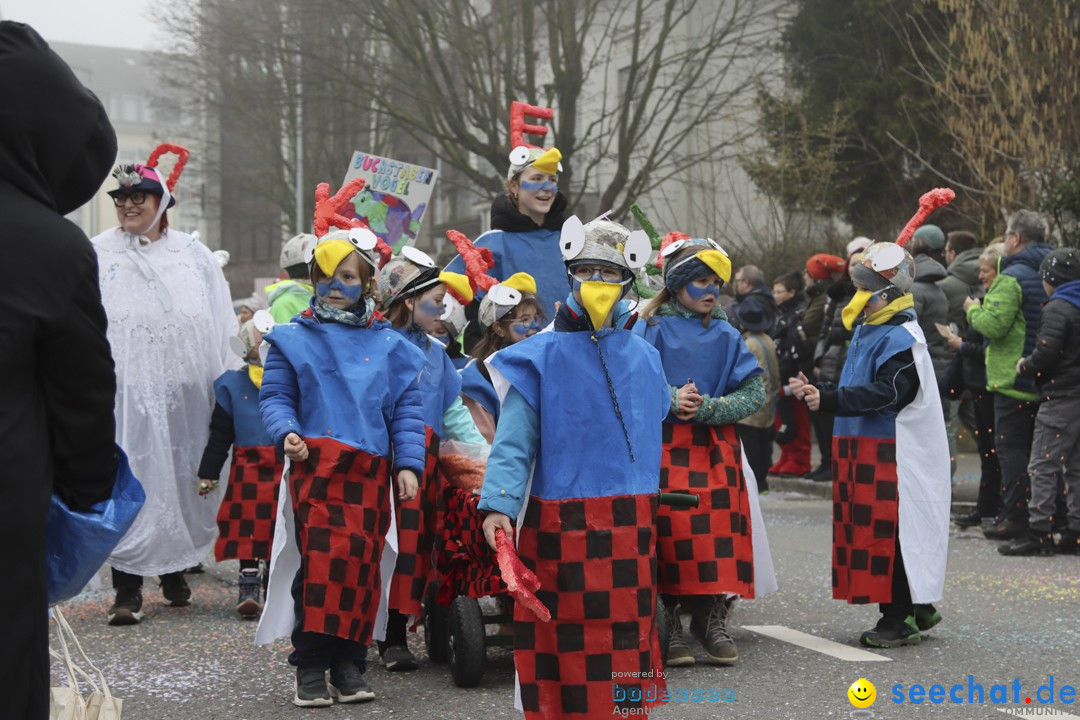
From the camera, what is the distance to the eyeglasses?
7.66 m

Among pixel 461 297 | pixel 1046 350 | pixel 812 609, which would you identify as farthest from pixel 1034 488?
pixel 461 297

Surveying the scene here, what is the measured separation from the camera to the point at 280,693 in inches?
231

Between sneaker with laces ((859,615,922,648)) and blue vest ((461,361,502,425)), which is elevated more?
blue vest ((461,361,502,425))

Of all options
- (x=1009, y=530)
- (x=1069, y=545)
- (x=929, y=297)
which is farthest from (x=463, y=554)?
(x=929, y=297)

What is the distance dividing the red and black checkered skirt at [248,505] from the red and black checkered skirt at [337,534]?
218 centimetres

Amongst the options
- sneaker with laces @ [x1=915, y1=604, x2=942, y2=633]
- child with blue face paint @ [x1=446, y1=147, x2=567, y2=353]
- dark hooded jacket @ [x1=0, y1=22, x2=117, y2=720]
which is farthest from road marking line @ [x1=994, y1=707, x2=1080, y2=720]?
dark hooded jacket @ [x1=0, y1=22, x2=117, y2=720]

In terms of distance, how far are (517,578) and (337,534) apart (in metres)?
1.46

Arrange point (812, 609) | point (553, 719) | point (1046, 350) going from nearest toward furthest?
point (553, 719) → point (812, 609) → point (1046, 350)

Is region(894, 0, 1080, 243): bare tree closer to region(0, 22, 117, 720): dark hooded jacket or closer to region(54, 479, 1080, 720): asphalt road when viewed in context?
region(54, 479, 1080, 720): asphalt road

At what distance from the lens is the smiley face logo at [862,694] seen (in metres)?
5.40

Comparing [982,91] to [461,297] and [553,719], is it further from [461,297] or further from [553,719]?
[553,719]

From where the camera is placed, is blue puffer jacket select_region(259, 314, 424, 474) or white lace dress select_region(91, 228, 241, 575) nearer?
blue puffer jacket select_region(259, 314, 424, 474)

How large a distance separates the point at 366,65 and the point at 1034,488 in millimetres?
14207

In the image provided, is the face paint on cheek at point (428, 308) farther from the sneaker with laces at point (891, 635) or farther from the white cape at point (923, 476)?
the sneaker with laces at point (891, 635)
